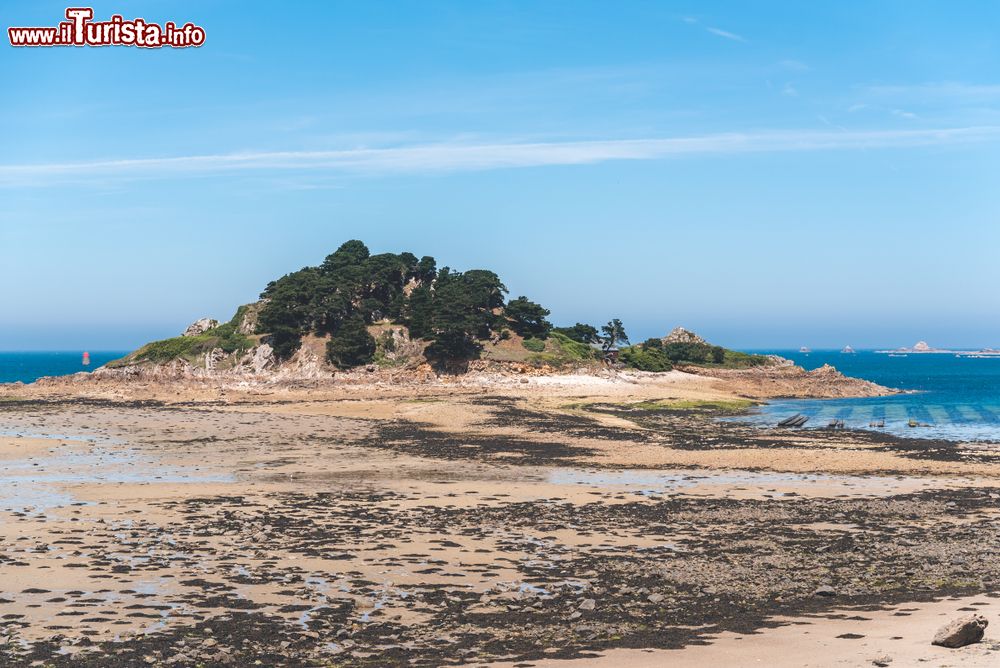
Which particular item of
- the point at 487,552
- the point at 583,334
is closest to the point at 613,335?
the point at 583,334

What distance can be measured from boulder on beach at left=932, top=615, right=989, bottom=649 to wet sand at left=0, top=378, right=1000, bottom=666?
0.16 m

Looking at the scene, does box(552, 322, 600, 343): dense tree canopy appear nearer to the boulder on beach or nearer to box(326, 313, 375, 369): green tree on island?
box(326, 313, 375, 369): green tree on island

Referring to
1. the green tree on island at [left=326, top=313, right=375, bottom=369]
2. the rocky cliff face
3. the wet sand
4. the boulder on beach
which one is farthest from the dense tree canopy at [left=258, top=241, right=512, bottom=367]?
the boulder on beach

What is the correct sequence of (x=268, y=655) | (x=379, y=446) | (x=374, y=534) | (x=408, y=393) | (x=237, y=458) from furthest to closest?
(x=408, y=393)
(x=379, y=446)
(x=237, y=458)
(x=374, y=534)
(x=268, y=655)

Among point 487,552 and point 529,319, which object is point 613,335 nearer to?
point 529,319

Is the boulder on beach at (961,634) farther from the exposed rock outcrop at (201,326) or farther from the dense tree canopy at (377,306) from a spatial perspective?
the exposed rock outcrop at (201,326)

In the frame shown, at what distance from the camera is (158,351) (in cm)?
8588

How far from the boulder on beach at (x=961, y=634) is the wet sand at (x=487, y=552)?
6.4 inches

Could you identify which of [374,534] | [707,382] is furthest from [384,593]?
[707,382]

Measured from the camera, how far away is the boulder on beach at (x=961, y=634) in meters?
11.8

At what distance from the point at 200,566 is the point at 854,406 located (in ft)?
199

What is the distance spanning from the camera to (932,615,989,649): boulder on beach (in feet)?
38.5

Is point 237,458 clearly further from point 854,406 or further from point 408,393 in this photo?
point 854,406

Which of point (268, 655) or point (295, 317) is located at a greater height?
point (295, 317)
